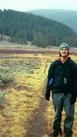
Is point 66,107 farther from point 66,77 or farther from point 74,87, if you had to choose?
point 66,77

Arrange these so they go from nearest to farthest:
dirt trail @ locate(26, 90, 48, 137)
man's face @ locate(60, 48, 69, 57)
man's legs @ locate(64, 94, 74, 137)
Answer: man's face @ locate(60, 48, 69, 57)
man's legs @ locate(64, 94, 74, 137)
dirt trail @ locate(26, 90, 48, 137)

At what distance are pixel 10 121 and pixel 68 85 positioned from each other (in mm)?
3067

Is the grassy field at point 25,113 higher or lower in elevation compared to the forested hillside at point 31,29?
higher

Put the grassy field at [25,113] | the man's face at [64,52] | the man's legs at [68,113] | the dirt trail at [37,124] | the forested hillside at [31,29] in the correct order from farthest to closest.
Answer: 1. the forested hillside at [31,29]
2. the grassy field at [25,113]
3. the dirt trail at [37,124]
4. the man's legs at [68,113]
5. the man's face at [64,52]

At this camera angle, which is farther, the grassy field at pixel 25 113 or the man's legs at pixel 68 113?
the grassy field at pixel 25 113

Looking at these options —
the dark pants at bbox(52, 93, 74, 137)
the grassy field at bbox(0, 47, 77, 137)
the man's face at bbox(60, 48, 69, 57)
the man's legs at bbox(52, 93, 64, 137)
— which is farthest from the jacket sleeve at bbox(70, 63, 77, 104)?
the grassy field at bbox(0, 47, 77, 137)

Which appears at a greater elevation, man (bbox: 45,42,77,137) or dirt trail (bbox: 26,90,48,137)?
man (bbox: 45,42,77,137)

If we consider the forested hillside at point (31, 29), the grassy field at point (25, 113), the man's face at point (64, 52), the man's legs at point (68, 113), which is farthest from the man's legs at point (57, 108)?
the forested hillside at point (31, 29)

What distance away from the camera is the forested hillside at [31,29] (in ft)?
371

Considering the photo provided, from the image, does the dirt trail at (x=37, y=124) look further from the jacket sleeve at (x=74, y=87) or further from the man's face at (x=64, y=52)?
the man's face at (x=64, y=52)

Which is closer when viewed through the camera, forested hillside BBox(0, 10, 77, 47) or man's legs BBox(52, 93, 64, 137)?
man's legs BBox(52, 93, 64, 137)

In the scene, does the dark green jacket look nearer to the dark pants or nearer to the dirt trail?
the dark pants

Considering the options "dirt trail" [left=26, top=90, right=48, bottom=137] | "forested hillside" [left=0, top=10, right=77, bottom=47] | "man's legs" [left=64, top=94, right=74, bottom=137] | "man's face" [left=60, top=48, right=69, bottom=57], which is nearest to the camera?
"man's face" [left=60, top=48, right=69, bottom=57]

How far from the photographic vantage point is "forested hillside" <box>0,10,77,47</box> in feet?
371
